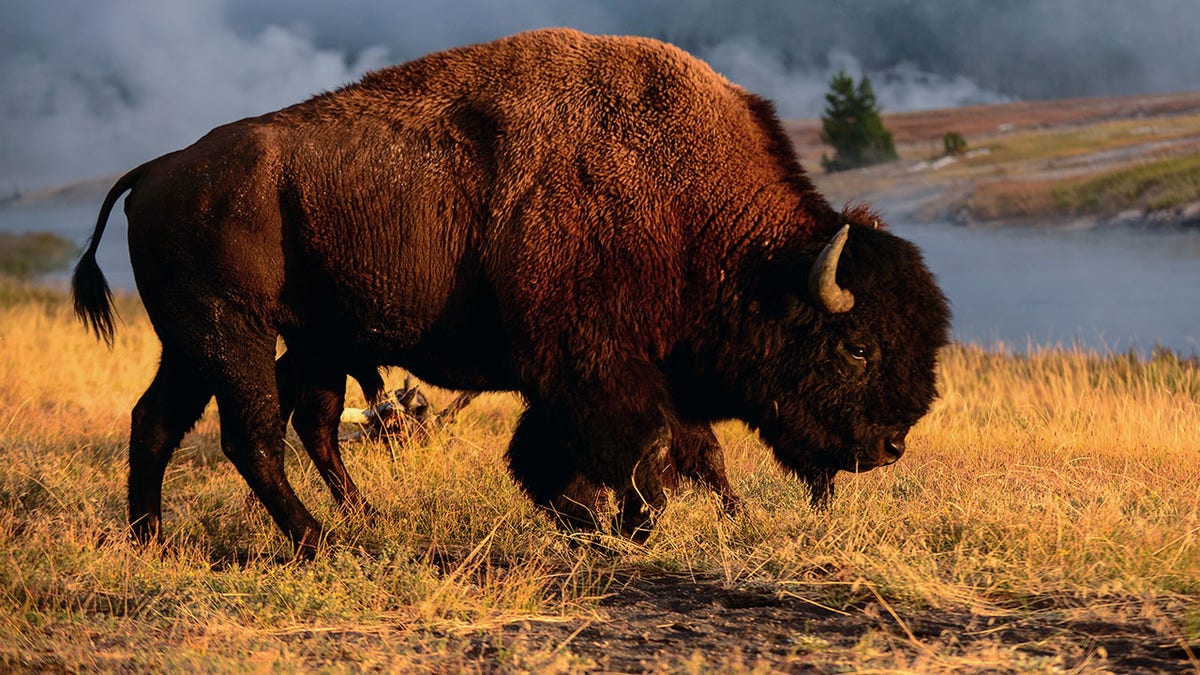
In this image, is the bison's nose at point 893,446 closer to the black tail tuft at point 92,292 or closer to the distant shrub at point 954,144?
the black tail tuft at point 92,292

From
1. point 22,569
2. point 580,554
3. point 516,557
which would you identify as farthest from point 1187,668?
point 22,569

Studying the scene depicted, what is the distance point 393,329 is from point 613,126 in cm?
129

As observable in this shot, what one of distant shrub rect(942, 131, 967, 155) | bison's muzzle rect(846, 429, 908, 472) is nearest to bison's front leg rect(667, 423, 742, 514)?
bison's muzzle rect(846, 429, 908, 472)

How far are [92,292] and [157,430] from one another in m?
0.79

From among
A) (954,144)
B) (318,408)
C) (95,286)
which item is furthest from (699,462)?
(954,144)

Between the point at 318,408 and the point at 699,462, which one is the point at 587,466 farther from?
the point at 318,408

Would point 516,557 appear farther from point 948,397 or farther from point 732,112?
point 948,397

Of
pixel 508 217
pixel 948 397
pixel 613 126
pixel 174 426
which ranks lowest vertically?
pixel 948 397

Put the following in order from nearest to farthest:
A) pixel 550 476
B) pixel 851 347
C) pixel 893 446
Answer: pixel 851 347 → pixel 893 446 → pixel 550 476

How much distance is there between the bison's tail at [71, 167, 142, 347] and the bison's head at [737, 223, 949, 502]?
3075 mm

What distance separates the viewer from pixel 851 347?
5383mm

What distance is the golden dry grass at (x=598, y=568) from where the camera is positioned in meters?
3.98

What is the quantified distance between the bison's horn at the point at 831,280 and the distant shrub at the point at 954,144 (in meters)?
32.0

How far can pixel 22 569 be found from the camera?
506cm
